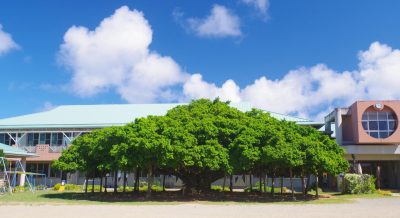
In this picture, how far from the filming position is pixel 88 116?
4634cm

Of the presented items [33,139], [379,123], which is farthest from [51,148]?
[379,123]

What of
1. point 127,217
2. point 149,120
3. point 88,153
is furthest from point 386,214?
point 88,153

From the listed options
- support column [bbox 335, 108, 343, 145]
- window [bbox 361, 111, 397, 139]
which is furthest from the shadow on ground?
support column [bbox 335, 108, 343, 145]

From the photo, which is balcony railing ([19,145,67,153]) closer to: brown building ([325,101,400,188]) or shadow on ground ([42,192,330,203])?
shadow on ground ([42,192,330,203])

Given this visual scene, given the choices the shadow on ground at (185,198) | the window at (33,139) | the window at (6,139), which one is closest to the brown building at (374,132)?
the shadow on ground at (185,198)

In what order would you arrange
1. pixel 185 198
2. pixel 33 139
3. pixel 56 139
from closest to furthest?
pixel 185 198 → pixel 56 139 → pixel 33 139

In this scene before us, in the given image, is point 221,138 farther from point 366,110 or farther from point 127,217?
point 366,110

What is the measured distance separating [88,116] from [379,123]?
28.0 m

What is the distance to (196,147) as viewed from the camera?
23.6 metres

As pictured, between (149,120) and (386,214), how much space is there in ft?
45.3

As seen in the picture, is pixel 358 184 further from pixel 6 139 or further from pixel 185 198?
pixel 6 139

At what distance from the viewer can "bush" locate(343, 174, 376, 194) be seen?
102 ft

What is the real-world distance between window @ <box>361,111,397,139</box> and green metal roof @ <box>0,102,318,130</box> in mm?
6855

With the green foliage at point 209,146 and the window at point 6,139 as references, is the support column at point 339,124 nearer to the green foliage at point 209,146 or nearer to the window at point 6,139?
the green foliage at point 209,146
